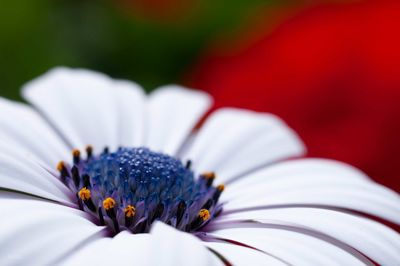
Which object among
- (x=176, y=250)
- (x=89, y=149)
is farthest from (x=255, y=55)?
(x=176, y=250)

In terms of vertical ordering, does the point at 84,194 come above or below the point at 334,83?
below

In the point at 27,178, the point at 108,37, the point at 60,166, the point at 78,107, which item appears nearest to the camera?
the point at 27,178

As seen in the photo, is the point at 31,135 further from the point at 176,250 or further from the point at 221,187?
the point at 176,250

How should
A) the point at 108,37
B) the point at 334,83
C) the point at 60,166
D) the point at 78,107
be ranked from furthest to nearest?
the point at 108,37
the point at 334,83
the point at 78,107
the point at 60,166

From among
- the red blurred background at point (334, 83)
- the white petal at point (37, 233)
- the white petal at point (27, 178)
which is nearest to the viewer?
the white petal at point (37, 233)

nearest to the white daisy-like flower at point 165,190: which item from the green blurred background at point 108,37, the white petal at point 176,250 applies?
the white petal at point 176,250

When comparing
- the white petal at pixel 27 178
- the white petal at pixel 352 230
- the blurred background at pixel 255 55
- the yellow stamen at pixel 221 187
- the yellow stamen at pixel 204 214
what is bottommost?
the yellow stamen at pixel 204 214

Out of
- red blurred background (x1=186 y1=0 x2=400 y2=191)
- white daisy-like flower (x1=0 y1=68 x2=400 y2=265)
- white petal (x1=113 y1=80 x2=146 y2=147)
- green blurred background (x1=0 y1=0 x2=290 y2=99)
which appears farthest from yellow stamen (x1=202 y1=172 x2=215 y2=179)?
green blurred background (x1=0 y1=0 x2=290 y2=99)

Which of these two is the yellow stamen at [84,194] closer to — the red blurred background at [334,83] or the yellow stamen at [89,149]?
the yellow stamen at [89,149]
